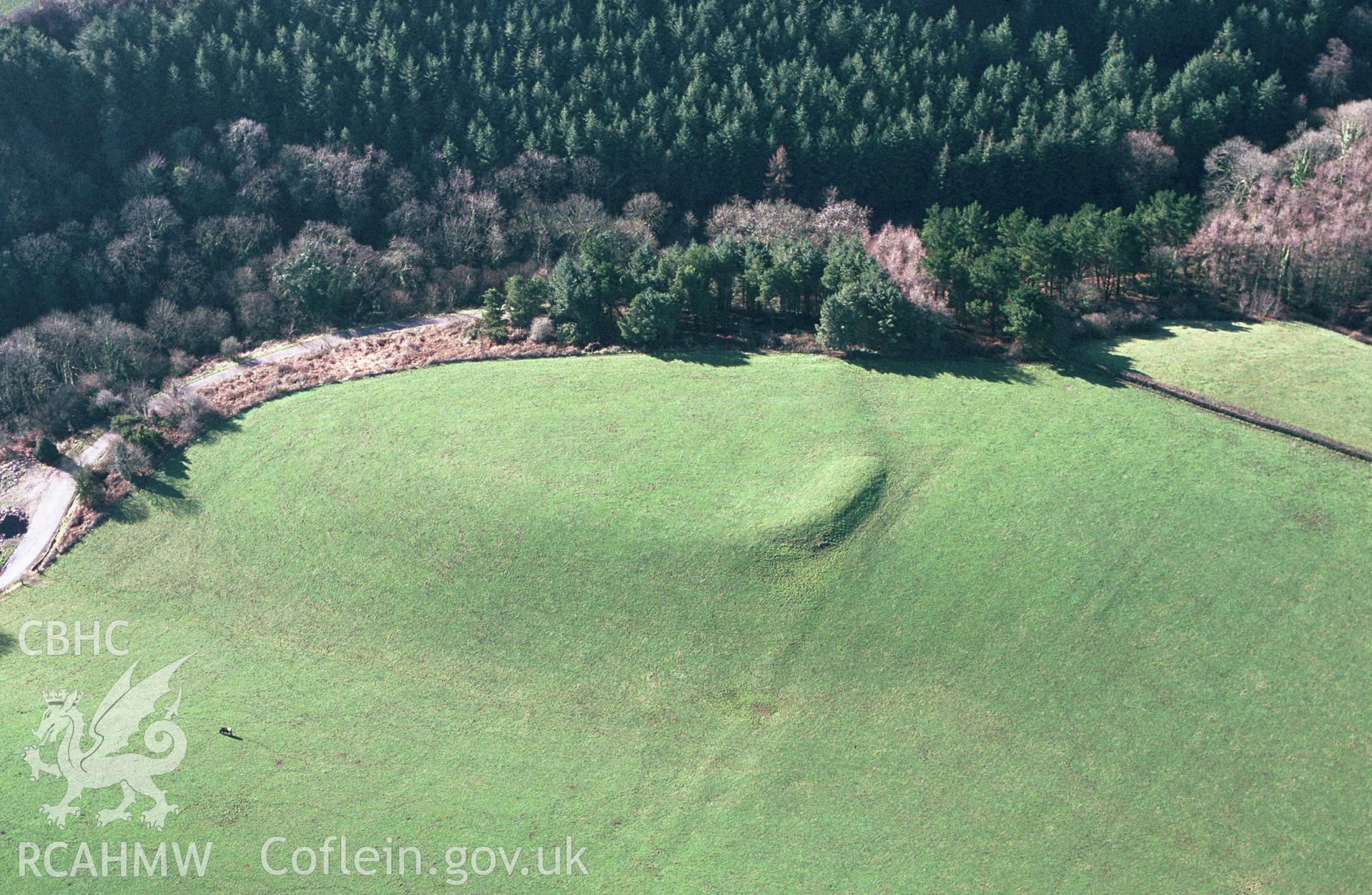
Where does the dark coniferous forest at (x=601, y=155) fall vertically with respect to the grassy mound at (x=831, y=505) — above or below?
above

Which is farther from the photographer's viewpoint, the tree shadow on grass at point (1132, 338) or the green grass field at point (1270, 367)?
the tree shadow on grass at point (1132, 338)

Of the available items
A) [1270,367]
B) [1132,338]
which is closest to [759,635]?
[1132,338]

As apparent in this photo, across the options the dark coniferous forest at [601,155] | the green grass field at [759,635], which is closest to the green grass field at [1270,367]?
the green grass field at [759,635]

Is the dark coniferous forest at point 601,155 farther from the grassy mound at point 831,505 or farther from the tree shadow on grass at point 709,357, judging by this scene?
the grassy mound at point 831,505

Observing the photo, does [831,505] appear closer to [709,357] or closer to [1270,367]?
[709,357]

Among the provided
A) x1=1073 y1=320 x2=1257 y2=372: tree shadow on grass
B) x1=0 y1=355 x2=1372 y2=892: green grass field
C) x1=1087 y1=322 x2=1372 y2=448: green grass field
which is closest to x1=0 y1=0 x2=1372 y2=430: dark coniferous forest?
x1=1073 y1=320 x2=1257 y2=372: tree shadow on grass

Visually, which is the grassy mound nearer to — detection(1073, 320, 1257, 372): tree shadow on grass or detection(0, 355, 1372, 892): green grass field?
detection(0, 355, 1372, 892): green grass field
